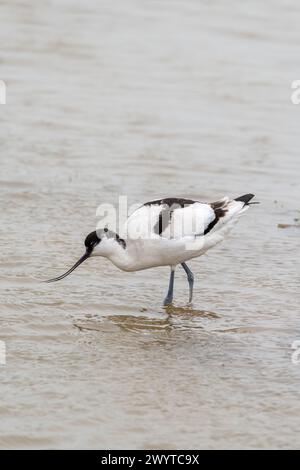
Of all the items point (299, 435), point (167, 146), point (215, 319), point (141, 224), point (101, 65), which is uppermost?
point (101, 65)

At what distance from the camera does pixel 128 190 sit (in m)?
9.79

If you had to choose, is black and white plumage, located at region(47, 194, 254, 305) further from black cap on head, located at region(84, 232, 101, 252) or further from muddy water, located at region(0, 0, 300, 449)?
muddy water, located at region(0, 0, 300, 449)

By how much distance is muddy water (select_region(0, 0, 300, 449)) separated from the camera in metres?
5.52

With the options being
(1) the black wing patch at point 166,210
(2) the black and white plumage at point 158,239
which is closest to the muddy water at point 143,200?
(2) the black and white plumage at point 158,239

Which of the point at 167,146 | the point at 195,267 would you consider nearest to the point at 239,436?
the point at 195,267

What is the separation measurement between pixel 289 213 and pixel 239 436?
4353mm

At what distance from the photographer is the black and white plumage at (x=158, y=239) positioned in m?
7.11

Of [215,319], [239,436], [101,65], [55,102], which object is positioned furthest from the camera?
[101,65]

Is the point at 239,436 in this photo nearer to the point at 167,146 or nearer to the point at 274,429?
the point at 274,429

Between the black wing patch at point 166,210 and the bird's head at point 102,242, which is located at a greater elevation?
the black wing patch at point 166,210

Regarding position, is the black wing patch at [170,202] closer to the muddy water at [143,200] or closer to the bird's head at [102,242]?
the bird's head at [102,242]

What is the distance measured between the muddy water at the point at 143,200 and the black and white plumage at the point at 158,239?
277 mm

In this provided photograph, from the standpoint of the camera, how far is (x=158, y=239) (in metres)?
7.09

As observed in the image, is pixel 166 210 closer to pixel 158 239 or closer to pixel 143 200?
pixel 158 239
